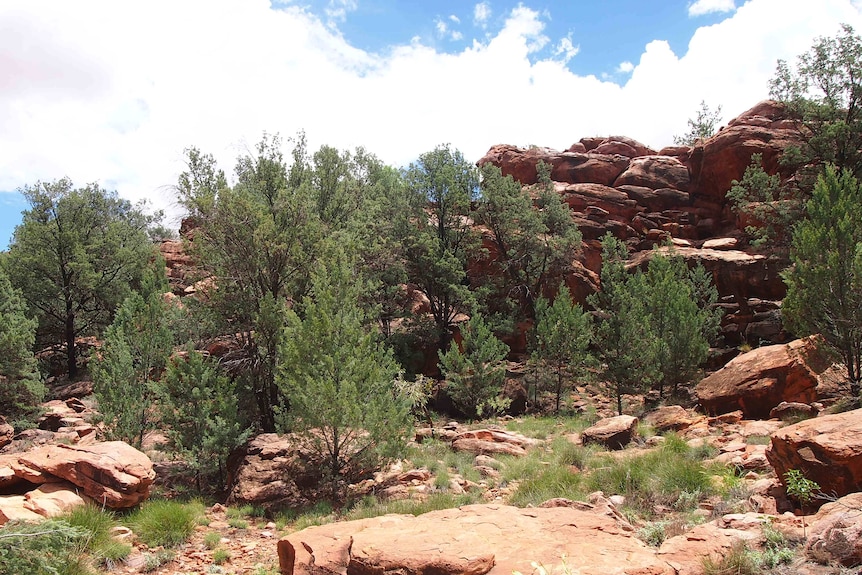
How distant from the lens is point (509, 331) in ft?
81.0

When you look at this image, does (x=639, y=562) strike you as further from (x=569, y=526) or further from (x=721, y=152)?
(x=721, y=152)

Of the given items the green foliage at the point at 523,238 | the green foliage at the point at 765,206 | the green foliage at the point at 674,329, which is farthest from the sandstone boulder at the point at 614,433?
the green foliage at the point at 765,206

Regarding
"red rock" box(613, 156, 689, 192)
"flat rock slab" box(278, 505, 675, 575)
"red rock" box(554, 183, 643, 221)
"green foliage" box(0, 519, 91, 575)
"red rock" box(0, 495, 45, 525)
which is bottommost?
"red rock" box(0, 495, 45, 525)

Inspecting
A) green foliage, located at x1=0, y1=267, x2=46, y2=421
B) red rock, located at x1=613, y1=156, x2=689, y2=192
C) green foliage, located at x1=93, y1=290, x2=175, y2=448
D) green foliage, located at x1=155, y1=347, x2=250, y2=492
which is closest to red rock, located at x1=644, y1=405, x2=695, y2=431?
green foliage, located at x1=155, y1=347, x2=250, y2=492

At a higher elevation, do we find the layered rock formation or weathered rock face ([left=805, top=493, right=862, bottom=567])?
the layered rock formation

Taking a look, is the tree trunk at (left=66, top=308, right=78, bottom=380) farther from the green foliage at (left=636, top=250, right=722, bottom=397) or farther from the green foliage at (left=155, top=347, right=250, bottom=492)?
the green foliage at (left=636, top=250, right=722, bottom=397)

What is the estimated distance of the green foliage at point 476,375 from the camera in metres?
20.9

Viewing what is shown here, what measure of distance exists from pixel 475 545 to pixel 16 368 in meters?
22.8

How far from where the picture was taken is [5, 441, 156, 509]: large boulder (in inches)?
347

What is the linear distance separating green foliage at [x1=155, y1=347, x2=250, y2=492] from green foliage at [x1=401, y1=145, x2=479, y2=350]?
13703 mm

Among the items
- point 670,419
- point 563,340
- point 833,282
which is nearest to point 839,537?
point 833,282

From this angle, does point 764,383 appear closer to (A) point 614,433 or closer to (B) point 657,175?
(A) point 614,433

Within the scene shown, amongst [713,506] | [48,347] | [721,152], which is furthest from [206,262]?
[721,152]

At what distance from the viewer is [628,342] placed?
1980 cm
